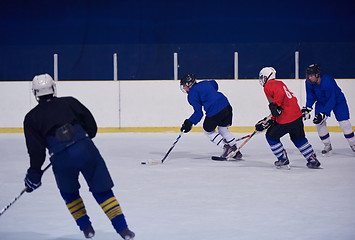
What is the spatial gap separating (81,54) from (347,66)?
3789mm

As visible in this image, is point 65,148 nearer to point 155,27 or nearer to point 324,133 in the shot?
point 324,133

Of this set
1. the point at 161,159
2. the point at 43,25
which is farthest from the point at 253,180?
the point at 43,25

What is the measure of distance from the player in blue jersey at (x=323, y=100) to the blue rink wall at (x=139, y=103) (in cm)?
202

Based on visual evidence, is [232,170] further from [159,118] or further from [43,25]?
[43,25]

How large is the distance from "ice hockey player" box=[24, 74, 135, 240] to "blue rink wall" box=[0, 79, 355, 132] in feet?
17.3

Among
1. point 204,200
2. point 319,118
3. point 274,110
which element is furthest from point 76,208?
point 319,118

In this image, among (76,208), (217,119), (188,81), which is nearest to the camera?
(76,208)

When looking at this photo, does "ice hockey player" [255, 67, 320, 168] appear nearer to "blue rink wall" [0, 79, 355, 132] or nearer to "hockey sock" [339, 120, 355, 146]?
"hockey sock" [339, 120, 355, 146]

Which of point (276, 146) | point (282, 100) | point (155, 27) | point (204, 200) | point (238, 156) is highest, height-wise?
point (155, 27)

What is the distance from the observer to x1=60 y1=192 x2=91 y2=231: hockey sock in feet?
8.61

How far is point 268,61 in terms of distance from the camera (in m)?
8.75

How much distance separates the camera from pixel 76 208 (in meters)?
2.63

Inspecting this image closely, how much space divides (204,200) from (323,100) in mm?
2309

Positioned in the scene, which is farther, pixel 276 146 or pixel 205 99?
pixel 205 99
